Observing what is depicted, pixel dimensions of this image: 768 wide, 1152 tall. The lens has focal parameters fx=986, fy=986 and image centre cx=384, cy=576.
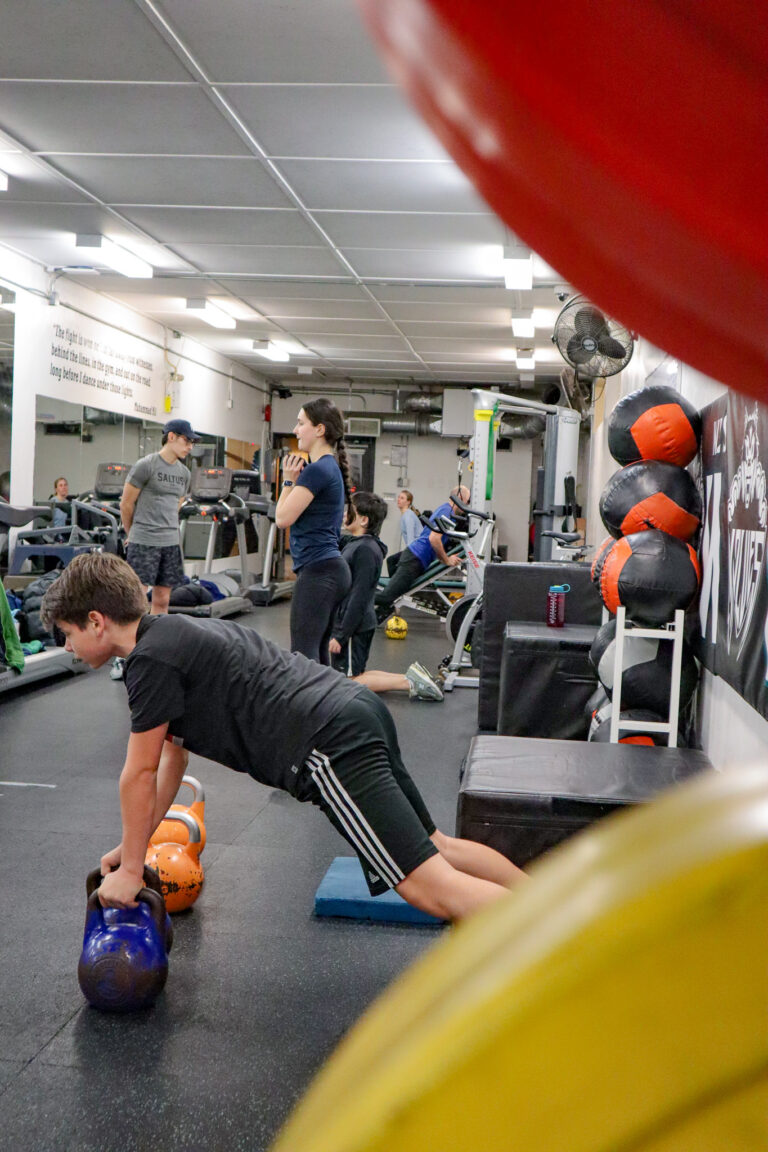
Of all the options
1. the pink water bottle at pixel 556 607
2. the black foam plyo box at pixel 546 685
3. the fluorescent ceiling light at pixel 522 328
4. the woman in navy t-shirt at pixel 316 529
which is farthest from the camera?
the fluorescent ceiling light at pixel 522 328

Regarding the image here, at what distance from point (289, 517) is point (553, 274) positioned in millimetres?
3791

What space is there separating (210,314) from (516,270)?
164 inches

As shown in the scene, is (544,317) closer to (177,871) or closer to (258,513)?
(258,513)

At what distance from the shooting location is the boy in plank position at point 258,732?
2117 mm

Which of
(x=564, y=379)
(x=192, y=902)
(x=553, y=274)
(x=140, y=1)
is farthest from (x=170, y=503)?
(x=564, y=379)

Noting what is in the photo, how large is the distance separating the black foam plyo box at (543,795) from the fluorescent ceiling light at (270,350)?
401 inches

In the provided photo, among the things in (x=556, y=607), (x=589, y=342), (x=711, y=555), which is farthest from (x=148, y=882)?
(x=589, y=342)

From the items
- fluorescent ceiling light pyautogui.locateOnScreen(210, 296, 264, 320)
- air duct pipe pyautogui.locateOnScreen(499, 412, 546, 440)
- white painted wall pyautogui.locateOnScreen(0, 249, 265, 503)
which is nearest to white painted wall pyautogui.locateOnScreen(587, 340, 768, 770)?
white painted wall pyautogui.locateOnScreen(0, 249, 265, 503)

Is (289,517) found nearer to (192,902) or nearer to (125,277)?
(192,902)

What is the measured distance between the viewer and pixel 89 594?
2277 millimetres

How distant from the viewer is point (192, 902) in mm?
2918

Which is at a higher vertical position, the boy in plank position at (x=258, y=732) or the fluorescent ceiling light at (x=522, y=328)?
the fluorescent ceiling light at (x=522, y=328)

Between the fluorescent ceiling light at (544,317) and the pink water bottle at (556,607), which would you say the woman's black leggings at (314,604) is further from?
the fluorescent ceiling light at (544,317)

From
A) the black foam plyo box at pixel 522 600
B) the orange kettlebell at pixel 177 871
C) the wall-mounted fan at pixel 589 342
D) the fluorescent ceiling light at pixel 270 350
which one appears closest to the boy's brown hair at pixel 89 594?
the orange kettlebell at pixel 177 871
